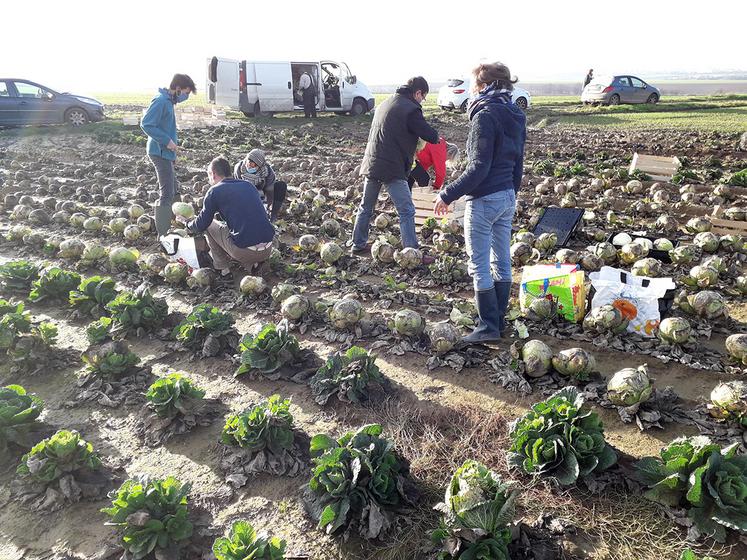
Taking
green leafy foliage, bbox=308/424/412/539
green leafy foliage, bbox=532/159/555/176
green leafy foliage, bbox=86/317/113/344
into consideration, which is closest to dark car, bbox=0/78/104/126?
green leafy foliage, bbox=532/159/555/176

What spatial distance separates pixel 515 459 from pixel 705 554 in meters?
1.44

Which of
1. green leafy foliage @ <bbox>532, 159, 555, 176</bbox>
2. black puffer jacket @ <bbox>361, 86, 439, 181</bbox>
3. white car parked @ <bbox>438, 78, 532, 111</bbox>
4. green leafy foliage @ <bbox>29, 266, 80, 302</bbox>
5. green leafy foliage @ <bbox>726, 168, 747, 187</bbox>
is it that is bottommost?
green leafy foliage @ <bbox>29, 266, 80, 302</bbox>

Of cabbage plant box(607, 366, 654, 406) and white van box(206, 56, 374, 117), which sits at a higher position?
white van box(206, 56, 374, 117)

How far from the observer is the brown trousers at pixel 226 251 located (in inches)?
328

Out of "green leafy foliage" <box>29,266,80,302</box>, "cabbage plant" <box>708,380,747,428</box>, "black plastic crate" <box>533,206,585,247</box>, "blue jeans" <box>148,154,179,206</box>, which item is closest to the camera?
"cabbage plant" <box>708,380,747,428</box>

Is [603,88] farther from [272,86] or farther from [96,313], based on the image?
[96,313]

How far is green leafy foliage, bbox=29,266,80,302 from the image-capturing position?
8102 mm

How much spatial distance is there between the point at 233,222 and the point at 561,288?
16.4 feet

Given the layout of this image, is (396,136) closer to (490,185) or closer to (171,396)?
(490,185)

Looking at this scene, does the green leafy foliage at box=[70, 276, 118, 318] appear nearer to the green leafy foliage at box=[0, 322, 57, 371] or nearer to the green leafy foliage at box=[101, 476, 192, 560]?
the green leafy foliage at box=[0, 322, 57, 371]

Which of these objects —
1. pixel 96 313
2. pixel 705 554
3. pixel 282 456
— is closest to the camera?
pixel 705 554

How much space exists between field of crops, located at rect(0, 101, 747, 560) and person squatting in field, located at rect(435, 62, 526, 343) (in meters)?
0.62

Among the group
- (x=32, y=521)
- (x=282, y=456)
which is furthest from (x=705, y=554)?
(x=32, y=521)

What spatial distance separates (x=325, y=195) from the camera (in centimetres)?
1377
